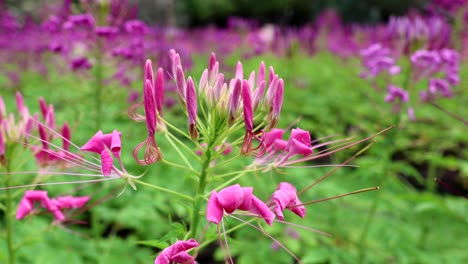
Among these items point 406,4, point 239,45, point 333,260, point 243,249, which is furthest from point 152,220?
point 406,4

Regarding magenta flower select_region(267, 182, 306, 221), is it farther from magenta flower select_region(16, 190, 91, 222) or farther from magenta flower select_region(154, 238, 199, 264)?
magenta flower select_region(16, 190, 91, 222)

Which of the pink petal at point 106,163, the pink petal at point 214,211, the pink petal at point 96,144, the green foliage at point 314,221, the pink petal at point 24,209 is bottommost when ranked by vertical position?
the green foliage at point 314,221

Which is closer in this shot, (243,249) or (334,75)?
(243,249)

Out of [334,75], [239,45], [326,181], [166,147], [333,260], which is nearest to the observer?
[333,260]

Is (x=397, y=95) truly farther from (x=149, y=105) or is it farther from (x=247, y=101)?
(x=149, y=105)

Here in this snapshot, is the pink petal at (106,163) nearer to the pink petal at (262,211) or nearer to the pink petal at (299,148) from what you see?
the pink petal at (262,211)

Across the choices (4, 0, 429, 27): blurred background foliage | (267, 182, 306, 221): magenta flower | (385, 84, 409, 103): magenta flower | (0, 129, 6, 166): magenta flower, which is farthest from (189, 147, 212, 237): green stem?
(4, 0, 429, 27): blurred background foliage

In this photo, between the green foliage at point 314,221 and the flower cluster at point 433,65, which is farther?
the flower cluster at point 433,65

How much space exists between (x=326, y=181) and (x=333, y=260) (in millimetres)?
704

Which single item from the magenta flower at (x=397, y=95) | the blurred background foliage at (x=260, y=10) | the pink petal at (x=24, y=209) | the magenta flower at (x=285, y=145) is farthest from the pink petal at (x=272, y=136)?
the blurred background foliage at (x=260, y=10)

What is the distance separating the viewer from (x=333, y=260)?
2.44 meters

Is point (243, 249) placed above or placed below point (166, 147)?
below

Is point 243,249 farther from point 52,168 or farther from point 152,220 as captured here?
point 52,168

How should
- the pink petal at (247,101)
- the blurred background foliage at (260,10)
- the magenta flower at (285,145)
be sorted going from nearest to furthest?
the pink petal at (247,101), the magenta flower at (285,145), the blurred background foliage at (260,10)
